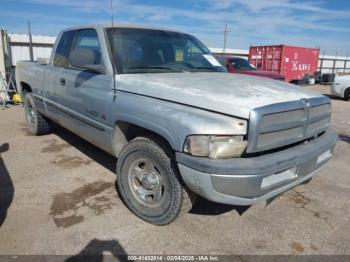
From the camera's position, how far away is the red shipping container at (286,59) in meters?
20.4

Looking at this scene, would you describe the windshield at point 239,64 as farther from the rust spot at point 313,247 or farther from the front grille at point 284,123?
the rust spot at point 313,247

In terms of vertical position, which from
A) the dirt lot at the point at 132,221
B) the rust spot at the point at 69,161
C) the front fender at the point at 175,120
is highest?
the front fender at the point at 175,120

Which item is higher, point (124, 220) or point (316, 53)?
point (316, 53)

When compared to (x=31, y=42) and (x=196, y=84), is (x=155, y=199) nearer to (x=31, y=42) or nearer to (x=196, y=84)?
(x=196, y=84)

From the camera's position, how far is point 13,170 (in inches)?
171

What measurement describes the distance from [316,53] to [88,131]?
23.2 meters

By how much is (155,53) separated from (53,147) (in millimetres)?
2804

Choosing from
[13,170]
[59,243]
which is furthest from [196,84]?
[13,170]

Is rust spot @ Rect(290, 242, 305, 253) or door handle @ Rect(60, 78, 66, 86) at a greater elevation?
door handle @ Rect(60, 78, 66, 86)

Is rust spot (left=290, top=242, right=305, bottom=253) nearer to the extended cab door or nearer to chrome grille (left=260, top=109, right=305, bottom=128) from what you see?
chrome grille (left=260, top=109, right=305, bottom=128)

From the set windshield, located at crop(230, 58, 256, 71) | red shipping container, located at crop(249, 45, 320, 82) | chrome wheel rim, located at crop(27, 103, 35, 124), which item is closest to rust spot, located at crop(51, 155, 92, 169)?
chrome wheel rim, located at crop(27, 103, 35, 124)

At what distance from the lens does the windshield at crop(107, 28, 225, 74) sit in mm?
3475

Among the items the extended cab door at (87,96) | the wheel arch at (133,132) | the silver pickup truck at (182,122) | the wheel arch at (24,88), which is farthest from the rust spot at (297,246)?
the wheel arch at (24,88)

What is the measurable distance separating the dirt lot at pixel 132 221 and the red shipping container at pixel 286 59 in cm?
1731
